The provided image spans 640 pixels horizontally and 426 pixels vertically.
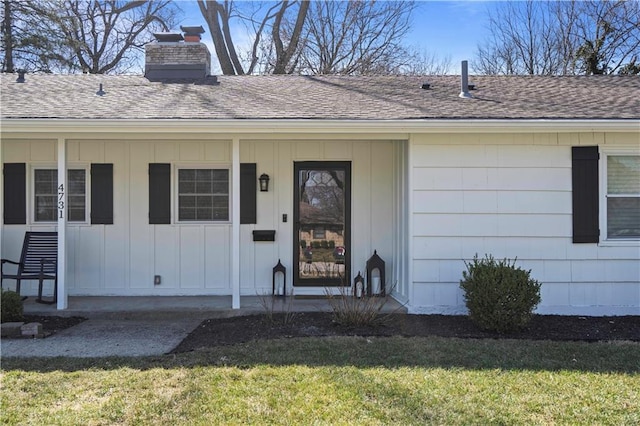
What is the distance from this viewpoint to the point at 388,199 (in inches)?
300

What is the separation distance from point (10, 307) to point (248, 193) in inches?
134

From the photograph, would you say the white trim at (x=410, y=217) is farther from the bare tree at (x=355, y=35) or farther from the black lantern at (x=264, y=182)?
the bare tree at (x=355, y=35)

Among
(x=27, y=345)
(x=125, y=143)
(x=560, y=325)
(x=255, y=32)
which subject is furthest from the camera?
(x=255, y=32)

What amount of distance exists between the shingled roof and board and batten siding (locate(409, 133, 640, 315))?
0.45 m

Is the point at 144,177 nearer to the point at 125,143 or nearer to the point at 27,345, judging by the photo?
the point at 125,143

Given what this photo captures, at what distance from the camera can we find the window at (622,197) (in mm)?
6395

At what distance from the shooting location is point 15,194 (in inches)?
295

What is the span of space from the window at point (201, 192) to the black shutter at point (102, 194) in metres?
1.04

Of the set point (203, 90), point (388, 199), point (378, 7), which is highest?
point (378, 7)

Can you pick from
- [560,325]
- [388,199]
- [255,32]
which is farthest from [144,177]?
[255,32]

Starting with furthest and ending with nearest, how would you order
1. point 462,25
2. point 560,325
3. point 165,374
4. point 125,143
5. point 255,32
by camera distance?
point 255,32 < point 462,25 < point 125,143 < point 560,325 < point 165,374

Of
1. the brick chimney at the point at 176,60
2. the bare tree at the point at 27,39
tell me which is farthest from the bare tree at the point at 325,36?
the brick chimney at the point at 176,60

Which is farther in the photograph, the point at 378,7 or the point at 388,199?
the point at 378,7

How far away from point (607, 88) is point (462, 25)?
1071cm
